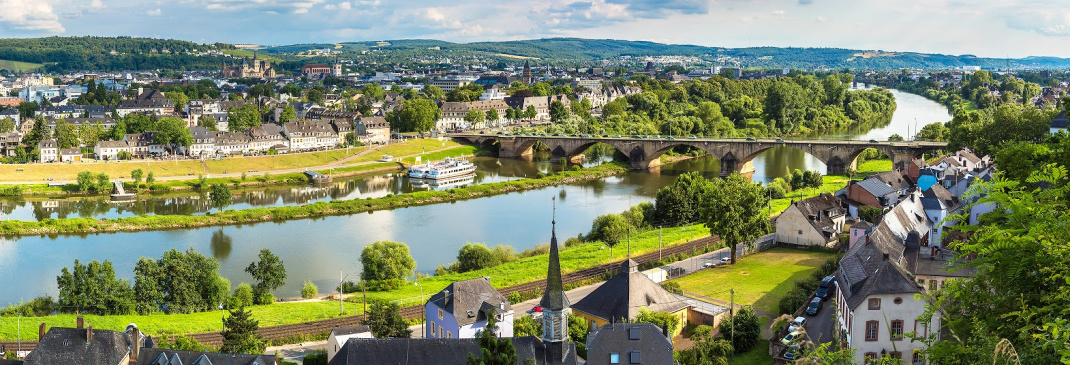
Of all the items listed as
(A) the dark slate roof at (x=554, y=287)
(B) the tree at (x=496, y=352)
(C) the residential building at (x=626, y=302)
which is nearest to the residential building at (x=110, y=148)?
(C) the residential building at (x=626, y=302)

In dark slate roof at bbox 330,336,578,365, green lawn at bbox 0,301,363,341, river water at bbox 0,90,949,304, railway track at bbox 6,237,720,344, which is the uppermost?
dark slate roof at bbox 330,336,578,365

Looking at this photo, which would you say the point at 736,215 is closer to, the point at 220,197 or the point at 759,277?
the point at 759,277

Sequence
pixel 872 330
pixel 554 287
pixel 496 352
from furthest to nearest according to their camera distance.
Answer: pixel 872 330 → pixel 554 287 → pixel 496 352

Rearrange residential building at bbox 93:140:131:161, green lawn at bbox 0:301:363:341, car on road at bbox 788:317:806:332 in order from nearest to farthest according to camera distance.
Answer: car on road at bbox 788:317:806:332
green lawn at bbox 0:301:363:341
residential building at bbox 93:140:131:161

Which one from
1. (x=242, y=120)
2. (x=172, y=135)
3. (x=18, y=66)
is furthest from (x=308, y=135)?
(x=18, y=66)

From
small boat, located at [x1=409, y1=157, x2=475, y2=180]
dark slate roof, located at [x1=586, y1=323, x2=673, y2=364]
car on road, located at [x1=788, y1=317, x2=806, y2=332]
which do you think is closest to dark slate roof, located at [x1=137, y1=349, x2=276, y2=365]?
dark slate roof, located at [x1=586, y1=323, x2=673, y2=364]

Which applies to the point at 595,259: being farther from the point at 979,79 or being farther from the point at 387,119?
the point at 979,79

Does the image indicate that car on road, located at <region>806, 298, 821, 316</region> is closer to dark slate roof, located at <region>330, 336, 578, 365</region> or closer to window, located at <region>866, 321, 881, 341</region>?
window, located at <region>866, 321, 881, 341</region>
